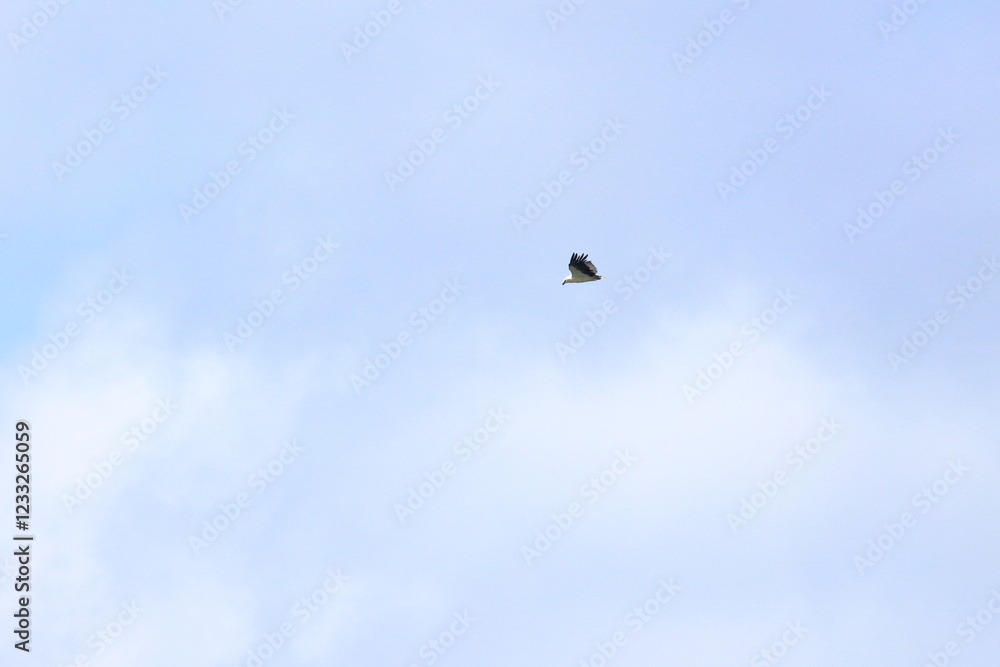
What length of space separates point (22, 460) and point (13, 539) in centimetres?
576

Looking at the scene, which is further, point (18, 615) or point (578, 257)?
point (578, 257)

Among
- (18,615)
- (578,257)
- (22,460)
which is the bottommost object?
(18,615)

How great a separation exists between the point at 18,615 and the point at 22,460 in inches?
443

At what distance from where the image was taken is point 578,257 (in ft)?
346

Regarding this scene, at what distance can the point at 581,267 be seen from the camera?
106 metres

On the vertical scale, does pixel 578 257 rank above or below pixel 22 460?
above

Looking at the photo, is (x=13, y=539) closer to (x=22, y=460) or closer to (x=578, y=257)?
(x=22, y=460)

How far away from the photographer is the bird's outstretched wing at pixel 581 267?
105650 mm

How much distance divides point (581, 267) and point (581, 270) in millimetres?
300

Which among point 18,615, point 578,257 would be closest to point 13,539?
point 18,615

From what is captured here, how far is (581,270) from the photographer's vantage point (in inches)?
4188

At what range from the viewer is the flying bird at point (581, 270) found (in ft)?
347

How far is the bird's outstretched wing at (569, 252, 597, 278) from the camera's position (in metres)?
106

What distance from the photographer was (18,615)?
95562 mm
